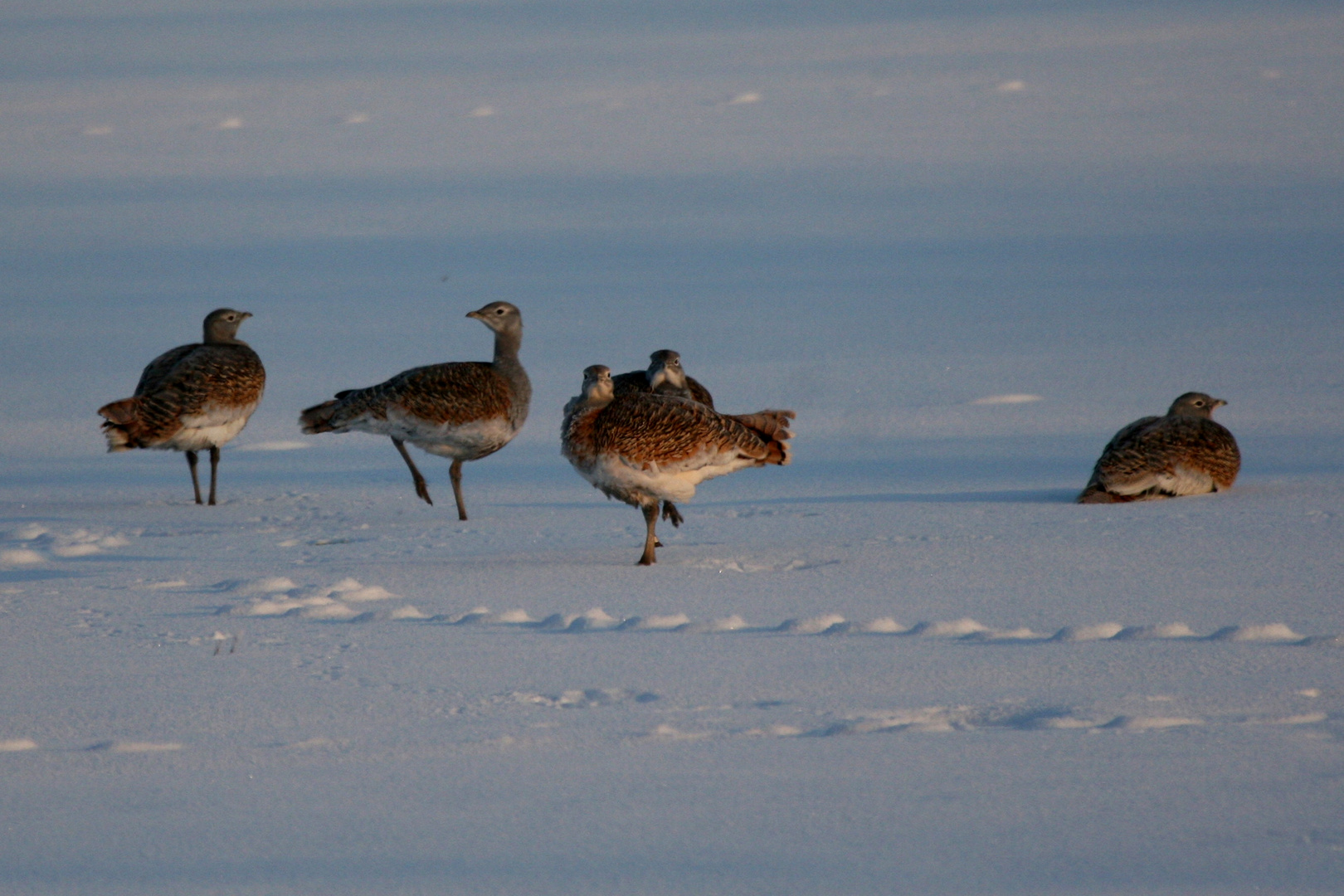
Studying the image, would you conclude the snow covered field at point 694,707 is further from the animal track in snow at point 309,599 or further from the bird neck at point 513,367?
the bird neck at point 513,367

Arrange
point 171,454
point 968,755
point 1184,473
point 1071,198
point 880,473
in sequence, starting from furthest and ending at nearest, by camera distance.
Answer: point 1071,198, point 171,454, point 880,473, point 1184,473, point 968,755

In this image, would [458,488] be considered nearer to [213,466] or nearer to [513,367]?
[513,367]

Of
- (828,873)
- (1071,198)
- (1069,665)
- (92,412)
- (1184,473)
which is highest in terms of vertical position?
(1071,198)

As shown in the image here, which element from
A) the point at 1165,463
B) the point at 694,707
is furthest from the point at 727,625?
the point at 1165,463

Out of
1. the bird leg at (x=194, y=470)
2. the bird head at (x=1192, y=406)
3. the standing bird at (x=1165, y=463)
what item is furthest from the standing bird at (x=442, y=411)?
the bird head at (x=1192, y=406)

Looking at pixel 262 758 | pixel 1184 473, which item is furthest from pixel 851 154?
pixel 262 758

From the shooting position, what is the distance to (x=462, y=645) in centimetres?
577

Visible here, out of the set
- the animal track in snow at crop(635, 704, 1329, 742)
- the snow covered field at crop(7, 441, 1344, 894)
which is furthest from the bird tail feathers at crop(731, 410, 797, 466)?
the animal track in snow at crop(635, 704, 1329, 742)

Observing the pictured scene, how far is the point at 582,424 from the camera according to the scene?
750 centimetres

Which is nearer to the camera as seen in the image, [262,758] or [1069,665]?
[262,758]

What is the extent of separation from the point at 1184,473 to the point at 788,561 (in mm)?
2668

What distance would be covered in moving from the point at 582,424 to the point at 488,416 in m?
2.00

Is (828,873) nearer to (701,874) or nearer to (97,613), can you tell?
(701,874)

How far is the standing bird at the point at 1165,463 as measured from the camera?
28.3ft
